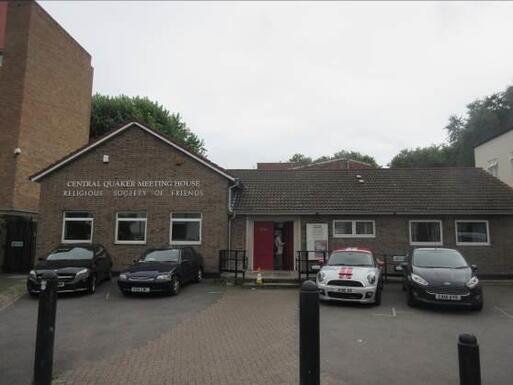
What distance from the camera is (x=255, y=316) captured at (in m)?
10.2

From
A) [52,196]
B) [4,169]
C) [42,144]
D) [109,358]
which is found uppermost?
[42,144]

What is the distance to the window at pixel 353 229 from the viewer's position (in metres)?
17.9

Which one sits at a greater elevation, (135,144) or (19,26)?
(19,26)

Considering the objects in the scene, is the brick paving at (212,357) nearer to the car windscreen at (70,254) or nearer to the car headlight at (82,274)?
the car headlight at (82,274)

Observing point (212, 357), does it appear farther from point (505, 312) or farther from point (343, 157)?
point (343, 157)

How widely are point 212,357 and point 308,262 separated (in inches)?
371

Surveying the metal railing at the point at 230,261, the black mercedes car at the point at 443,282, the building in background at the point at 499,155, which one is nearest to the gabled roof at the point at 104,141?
the metal railing at the point at 230,261

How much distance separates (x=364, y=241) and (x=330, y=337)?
32.9ft

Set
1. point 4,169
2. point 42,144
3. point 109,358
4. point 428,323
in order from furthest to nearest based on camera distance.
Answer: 1. point 42,144
2. point 4,169
3. point 428,323
4. point 109,358

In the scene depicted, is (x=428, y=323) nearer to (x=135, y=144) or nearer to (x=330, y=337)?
(x=330, y=337)

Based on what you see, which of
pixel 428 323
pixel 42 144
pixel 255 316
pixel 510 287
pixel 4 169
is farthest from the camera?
pixel 42 144

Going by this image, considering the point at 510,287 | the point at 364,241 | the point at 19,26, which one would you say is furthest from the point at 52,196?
the point at 510,287

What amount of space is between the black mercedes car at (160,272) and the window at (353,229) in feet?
21.0

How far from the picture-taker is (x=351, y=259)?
12.8 metres
